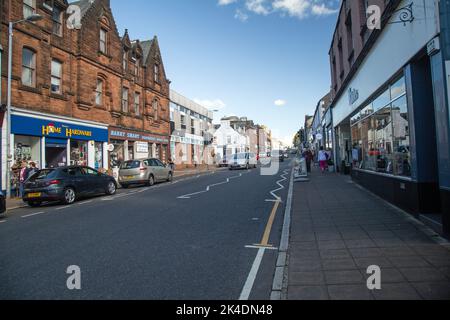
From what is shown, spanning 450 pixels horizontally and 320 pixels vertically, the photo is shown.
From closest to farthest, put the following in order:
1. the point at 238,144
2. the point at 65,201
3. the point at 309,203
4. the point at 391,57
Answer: the point at 391,57 < the point at 309,203 < the point at 65,201 < the point at 238,144

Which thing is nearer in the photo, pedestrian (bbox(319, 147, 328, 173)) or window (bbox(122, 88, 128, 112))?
pedestrian (bbox(319, 147, 328, 173))

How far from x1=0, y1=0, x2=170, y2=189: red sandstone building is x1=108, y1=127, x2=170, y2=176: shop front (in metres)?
0.08

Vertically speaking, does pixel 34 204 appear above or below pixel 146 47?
below

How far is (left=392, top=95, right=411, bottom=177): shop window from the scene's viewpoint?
783 cm

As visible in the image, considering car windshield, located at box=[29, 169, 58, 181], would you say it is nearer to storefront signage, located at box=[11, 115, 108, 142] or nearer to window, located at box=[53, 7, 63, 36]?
storefront signage, located at box=[11, 115, 108, 142]

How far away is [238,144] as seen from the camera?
231ft

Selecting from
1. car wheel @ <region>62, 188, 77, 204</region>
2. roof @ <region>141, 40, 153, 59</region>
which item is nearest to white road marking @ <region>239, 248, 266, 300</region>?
car wheel @ <region>62, 188, 77, 204</region>

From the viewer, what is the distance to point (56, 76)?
19.1 m

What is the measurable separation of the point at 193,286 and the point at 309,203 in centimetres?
671

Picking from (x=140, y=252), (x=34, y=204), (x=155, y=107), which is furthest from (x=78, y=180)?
(x=155, y=107)

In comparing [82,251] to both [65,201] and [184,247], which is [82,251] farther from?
[65,201]

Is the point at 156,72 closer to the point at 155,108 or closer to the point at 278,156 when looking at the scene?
the point at 155,108

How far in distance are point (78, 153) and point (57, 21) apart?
7.97m
